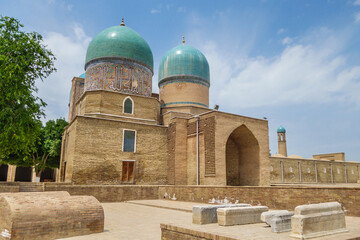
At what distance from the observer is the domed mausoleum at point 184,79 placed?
2100cm

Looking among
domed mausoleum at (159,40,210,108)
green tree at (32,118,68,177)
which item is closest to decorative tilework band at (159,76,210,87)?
domed mausoleum at (159,40,210,108)

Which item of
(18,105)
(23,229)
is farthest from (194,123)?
(23,229)

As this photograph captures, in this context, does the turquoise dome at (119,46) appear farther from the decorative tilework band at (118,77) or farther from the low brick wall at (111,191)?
the low brick wall at (111,191)

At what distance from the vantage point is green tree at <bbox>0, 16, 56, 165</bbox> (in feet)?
35.1

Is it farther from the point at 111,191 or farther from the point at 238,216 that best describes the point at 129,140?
the point at 238,216

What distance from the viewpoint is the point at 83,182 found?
13969 millimetres

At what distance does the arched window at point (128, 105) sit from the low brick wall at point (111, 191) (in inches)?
234

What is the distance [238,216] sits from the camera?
464 centimetres

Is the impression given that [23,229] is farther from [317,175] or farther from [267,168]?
[317,175]

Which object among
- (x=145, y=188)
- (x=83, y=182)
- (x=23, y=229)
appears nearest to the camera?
(x=23, y=229)

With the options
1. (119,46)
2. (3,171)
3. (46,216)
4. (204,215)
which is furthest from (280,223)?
(3,171)

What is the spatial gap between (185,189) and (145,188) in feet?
7.33

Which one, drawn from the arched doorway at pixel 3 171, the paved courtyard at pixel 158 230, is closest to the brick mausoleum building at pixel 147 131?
the paved courtyard at pixel 158 230

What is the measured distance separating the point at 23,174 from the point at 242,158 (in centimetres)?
2732
